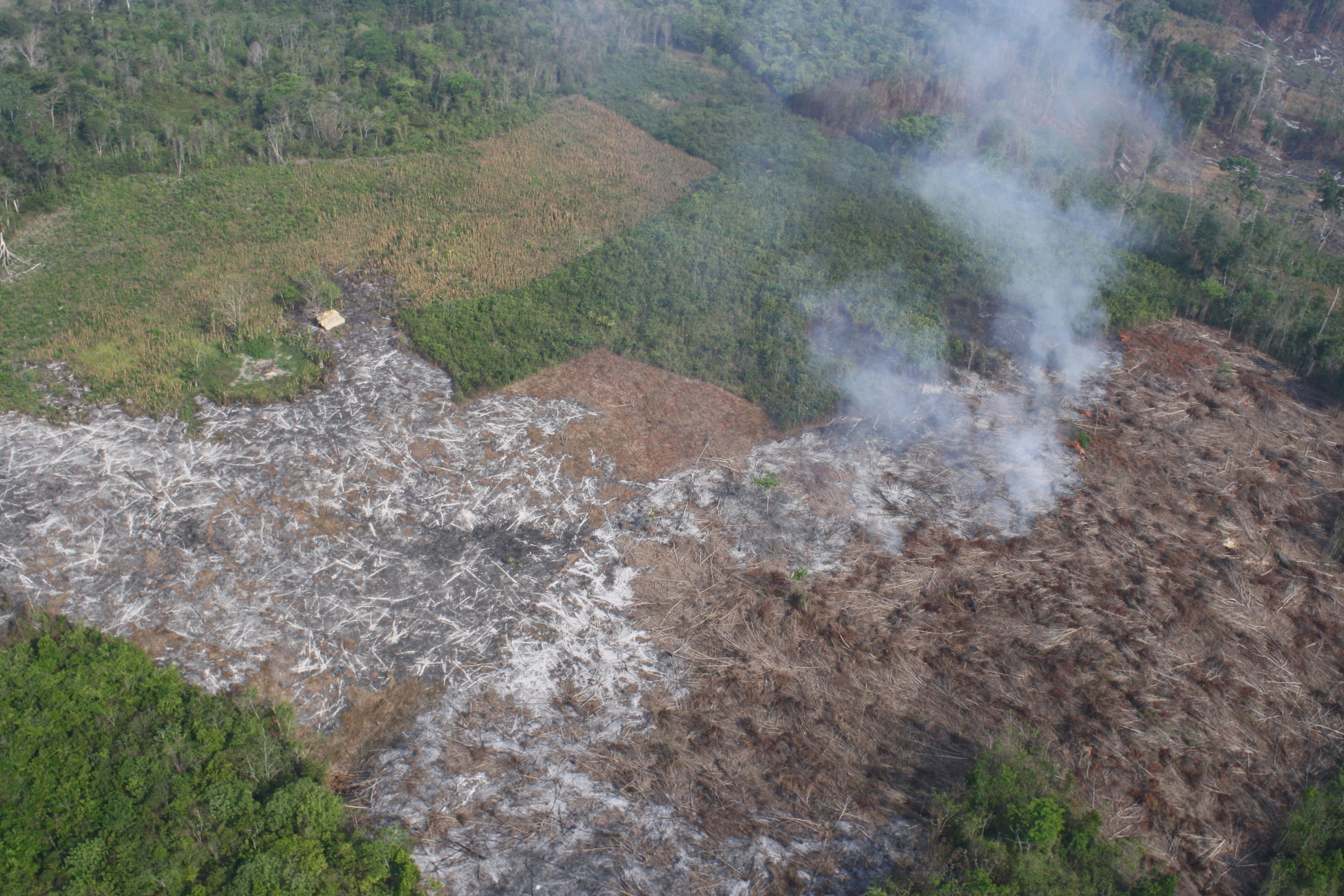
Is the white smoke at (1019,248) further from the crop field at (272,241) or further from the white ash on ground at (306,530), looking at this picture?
the crop field at (272,241)

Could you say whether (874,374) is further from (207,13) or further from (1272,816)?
(207,13)

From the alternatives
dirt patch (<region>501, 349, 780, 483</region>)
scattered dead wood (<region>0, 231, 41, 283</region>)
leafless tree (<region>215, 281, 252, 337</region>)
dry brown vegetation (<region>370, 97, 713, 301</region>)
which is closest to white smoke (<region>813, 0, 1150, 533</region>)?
dirt patch (<region>501, 349, 780, 483</region>)

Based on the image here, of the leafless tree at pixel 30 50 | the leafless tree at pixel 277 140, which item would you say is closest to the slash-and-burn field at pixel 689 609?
the leafless tree at pixel 277 140

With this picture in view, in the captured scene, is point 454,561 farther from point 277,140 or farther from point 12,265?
point 277,140

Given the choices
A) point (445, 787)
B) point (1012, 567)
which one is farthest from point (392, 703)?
point (1012, 567)

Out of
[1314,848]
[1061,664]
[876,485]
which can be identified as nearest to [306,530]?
[876,485]

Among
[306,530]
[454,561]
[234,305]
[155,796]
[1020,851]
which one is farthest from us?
[234,305]

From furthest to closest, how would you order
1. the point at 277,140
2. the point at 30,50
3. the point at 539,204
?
1. the point at 30,50
2. the point at 277,140
3. the point at 539,204

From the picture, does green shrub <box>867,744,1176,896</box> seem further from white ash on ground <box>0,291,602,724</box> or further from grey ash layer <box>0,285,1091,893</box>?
→ white ash on ground <box>0,291,602,724</box>
